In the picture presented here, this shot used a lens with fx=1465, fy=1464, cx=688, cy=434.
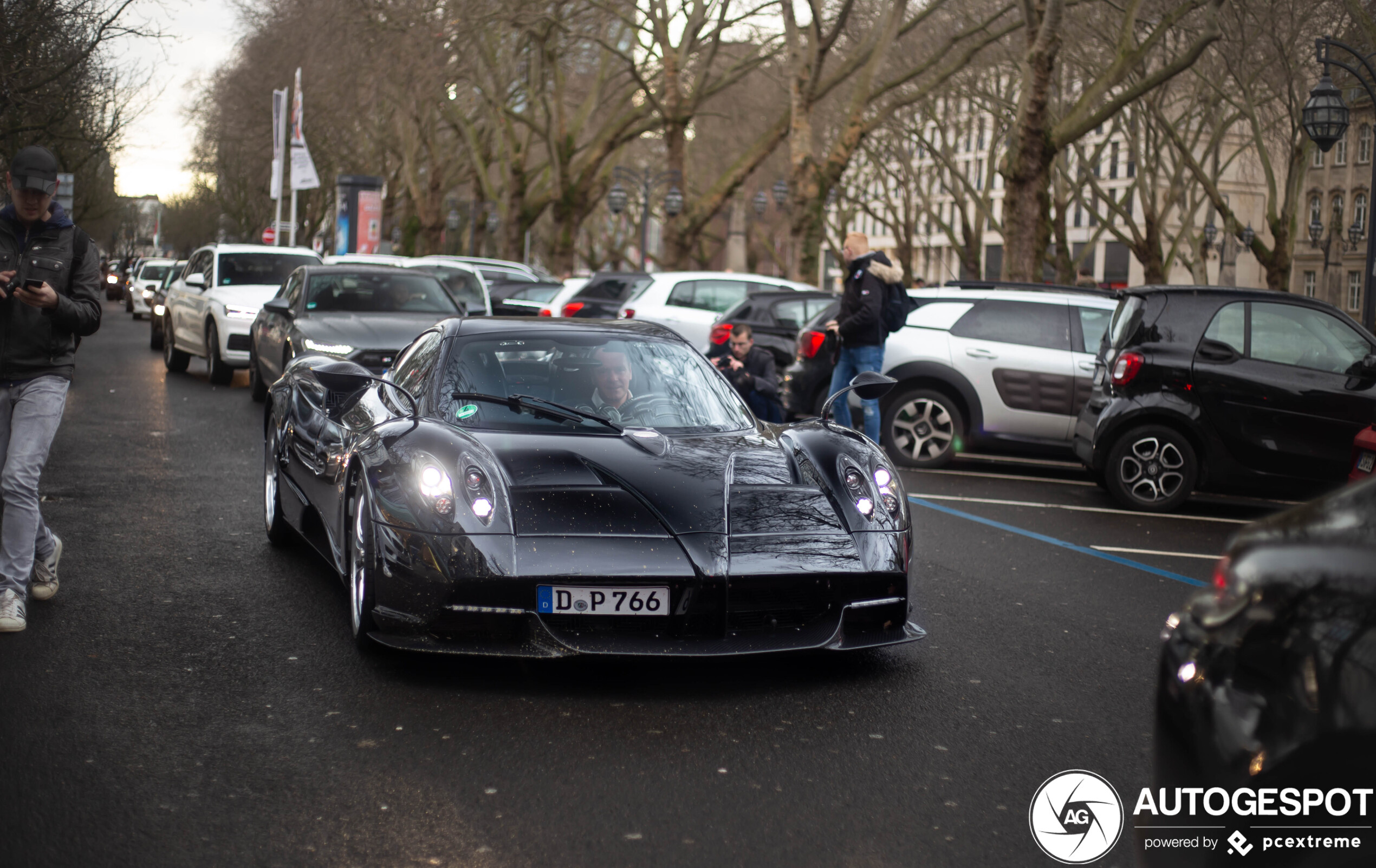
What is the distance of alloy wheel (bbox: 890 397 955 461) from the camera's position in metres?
12.6

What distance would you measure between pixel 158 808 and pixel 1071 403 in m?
9.73

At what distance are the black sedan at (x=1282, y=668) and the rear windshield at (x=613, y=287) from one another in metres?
18.4

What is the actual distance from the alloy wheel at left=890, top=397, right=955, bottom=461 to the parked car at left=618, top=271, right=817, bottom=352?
564 cm

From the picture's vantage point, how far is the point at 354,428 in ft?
20.2

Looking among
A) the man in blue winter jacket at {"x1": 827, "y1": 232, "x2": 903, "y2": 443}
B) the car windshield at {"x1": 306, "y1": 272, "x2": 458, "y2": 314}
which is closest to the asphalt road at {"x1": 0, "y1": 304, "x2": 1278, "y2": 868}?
the man in blue winter jacket at {"x1": 827, "y1": 232, "x2": 903, "y2": 443}

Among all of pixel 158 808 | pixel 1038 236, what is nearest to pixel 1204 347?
pixel 158 808

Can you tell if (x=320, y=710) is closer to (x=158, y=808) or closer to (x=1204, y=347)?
(x=158, y=808)

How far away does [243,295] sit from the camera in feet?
59.7

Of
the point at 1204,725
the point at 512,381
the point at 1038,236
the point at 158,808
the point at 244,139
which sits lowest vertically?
the point at 158,808

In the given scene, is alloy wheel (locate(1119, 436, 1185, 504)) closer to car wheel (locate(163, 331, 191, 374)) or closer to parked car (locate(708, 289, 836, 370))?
parked car (locate(708, 289, 836, 370))

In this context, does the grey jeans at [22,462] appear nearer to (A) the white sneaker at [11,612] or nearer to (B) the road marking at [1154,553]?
(A) the white sneaker at [11,612]

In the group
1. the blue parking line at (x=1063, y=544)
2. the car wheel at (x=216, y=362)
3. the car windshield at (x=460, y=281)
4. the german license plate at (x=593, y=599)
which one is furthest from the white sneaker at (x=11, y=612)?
the car windshield at (x=460, y=281)

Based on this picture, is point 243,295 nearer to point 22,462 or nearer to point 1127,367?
point 1127,367

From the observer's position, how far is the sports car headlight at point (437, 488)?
198 inches
